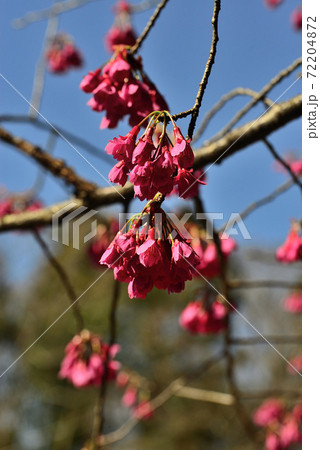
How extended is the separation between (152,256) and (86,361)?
3.23 feet

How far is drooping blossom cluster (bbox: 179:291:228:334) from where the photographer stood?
162 centimetres

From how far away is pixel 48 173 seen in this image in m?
1.36

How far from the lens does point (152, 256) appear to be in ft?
1.69

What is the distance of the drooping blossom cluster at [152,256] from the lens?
0.52 m

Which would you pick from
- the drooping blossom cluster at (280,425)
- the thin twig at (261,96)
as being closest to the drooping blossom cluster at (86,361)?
the thin twig at (261,96)

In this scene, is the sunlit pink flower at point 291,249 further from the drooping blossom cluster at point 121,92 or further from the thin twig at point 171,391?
the drooping blossom cluster at point 121,92

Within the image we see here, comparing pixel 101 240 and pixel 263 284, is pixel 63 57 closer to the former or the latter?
pixel 101 240

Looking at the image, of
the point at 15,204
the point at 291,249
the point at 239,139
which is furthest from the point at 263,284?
→ the point at 15,204

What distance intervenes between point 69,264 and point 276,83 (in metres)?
8.21

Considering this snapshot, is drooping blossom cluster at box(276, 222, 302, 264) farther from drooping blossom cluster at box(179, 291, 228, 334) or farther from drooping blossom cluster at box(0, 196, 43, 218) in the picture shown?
drooping blossom cluster at box(0, 196, 43, 218)

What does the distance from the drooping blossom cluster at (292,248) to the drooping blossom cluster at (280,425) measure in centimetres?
132

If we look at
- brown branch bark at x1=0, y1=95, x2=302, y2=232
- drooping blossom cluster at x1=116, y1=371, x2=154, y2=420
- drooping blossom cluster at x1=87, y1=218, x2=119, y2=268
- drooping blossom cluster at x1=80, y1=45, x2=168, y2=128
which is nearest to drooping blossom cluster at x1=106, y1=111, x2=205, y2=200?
drooping blossom cluster at x1=80, y1=45, x2=168, y2=128
